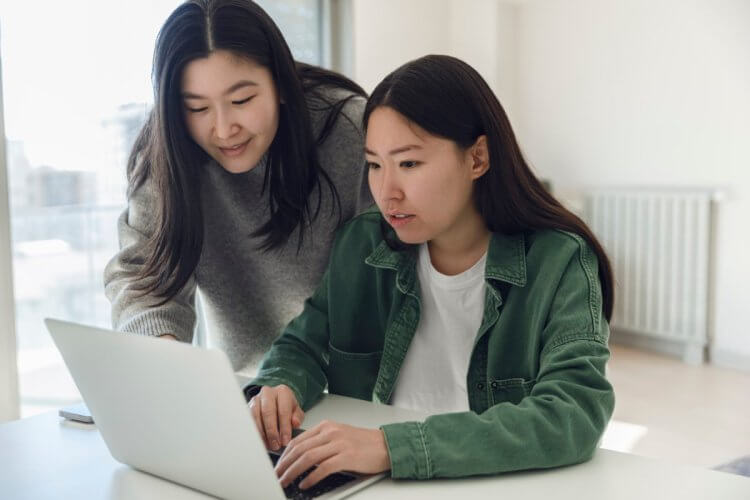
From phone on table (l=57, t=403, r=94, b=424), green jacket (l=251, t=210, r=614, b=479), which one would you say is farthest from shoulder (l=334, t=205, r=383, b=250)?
phone on table (l=57, t=403, r=94, b=424)

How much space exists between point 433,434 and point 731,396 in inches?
102

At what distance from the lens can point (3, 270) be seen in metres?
2.15

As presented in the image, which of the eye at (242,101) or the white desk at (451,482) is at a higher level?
the eye at (242,101)

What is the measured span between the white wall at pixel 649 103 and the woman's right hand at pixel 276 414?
2879 millimetres

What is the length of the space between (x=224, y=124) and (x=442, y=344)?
516 mm

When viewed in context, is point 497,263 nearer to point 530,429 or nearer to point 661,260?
point 530,429

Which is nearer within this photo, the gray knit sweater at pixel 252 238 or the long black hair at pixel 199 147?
the long black hair at pixel 199 147

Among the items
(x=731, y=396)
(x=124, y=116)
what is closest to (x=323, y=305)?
(x=124, y=116)

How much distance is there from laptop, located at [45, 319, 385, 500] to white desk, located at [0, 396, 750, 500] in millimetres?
24

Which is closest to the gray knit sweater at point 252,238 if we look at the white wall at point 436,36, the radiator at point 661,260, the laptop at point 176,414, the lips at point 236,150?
the lips at point 236,150

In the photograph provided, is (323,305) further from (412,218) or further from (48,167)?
(48,167)

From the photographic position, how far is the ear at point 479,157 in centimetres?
114

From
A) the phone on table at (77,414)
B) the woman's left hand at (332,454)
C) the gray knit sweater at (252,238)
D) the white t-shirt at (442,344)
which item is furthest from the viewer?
the gray knit sweater at (252,238)

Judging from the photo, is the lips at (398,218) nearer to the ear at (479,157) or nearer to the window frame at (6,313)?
the ear at (479,157)
